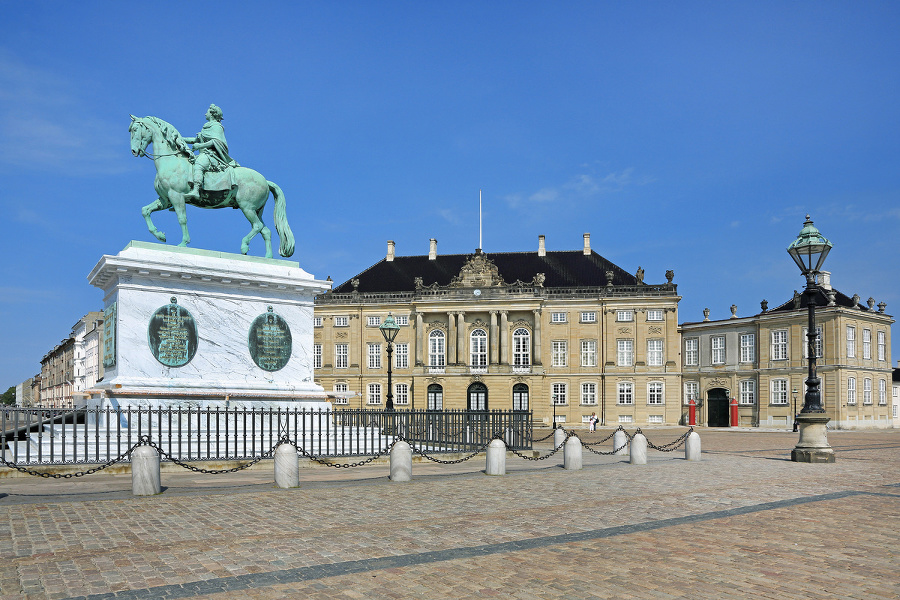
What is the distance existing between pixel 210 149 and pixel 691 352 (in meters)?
58.9

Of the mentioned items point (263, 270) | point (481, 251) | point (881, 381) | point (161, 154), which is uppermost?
point (481, 251)

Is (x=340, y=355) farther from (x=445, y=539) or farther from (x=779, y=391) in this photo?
(x=445, y=539)

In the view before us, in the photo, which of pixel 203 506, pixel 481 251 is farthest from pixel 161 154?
pixel 481 251

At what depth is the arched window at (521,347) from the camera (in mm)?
67750

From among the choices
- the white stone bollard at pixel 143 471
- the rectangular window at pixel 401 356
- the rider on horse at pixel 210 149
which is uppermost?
the rider on horse at pixel 210 149

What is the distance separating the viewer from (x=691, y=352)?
228 feet

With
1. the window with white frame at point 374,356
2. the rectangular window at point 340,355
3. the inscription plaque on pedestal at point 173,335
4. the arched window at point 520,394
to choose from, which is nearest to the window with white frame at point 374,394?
the window with white frame at point 374,356

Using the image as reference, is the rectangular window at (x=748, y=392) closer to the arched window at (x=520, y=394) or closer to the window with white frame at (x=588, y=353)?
the window with white frame at (x=588, y=353)

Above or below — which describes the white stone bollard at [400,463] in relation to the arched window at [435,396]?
above

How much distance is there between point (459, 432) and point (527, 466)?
3.01 meters

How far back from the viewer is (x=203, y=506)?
10.1m

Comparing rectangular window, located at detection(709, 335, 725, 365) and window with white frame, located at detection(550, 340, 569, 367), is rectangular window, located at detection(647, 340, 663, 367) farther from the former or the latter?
window with white frame, located at detection(550, 340, 569, 367)

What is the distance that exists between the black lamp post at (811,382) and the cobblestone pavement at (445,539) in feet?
18.1

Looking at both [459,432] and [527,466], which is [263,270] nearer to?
[459,432]
